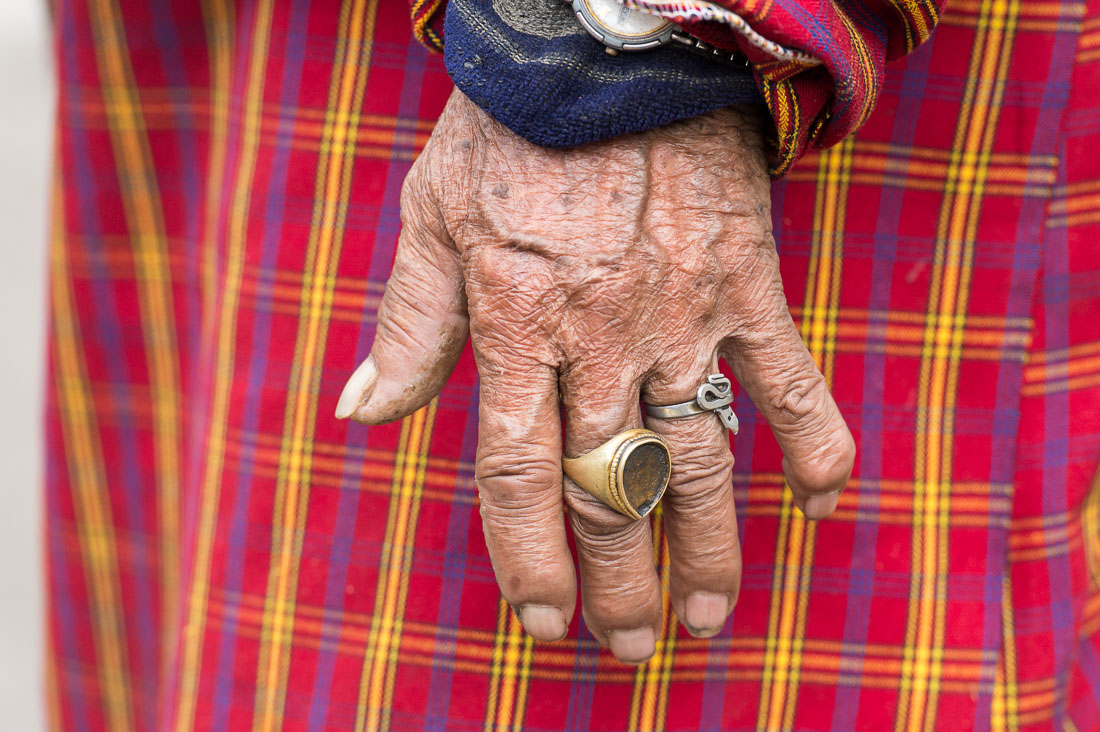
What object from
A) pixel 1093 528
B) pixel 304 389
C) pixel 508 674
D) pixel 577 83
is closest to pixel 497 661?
pixel 508 674

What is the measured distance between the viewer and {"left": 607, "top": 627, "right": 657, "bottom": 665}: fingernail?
76 cm

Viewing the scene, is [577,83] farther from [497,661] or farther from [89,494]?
[89,494]

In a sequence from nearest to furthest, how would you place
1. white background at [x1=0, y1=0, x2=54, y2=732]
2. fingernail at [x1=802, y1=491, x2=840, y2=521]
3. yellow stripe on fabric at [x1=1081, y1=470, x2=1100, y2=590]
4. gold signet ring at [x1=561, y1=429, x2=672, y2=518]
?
gold signet ring at [x1=561, y1=429, x2=672, y2=518] → fingernail at [x1=802, y1=491, x2=840, y2=521] → yellow stripe on fabric at [x1=1081, y1=470, x2=1100, y2=590] → white background at [x1=0, y1=0, x2=54, y2=732]

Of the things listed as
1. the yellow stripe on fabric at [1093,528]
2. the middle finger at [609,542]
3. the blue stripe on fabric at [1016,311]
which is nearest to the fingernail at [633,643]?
the middle finger at [609,542]

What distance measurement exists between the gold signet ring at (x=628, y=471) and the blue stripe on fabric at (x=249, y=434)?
1.54 ft

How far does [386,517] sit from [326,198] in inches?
14.0

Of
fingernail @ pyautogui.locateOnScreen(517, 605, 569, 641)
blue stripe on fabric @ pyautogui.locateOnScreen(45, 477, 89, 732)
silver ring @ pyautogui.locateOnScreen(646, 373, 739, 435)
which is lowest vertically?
blue stripe on fabric @ pyautogui.locateOnScreen(45, 477, 89, 732)

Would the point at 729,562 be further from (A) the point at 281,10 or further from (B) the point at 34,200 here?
(B) the point at 34,200

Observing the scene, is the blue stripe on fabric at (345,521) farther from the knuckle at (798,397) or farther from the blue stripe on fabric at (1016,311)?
the blue stripe on fabric at (1016,311)

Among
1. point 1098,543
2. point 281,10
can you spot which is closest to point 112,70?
point 281,10

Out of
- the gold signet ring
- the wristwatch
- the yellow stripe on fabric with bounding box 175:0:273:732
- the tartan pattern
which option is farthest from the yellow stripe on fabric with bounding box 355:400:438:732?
the wristwatch

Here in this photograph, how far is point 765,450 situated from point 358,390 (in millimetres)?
465

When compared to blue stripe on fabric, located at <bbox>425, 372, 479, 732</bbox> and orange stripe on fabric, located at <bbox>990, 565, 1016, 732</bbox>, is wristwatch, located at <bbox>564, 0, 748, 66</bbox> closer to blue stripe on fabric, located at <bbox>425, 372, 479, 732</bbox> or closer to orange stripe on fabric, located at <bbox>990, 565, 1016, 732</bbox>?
blue stripe on fabric, located at <bbox>425, 372, 479, 732</bbox>

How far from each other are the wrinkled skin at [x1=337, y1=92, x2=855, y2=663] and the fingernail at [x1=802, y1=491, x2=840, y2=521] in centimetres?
1
